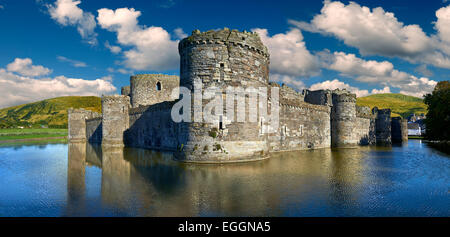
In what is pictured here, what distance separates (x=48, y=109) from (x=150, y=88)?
13295cm

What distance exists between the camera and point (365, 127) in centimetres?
3450

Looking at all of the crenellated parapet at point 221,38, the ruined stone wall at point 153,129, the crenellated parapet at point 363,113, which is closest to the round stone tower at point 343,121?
the crenellated parapet at point 363,113

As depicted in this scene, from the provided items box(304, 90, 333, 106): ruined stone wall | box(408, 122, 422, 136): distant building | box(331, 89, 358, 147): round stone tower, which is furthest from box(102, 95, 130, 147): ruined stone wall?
box(408, 122, 422, 136): distant building

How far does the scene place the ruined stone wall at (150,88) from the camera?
3312 centimetres

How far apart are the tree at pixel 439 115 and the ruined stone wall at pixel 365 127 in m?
6.19

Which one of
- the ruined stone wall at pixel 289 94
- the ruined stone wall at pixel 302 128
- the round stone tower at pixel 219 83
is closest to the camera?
the round stone tower at pixel 219 83

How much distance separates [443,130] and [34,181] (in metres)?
38.3

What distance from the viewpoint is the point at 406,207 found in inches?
258

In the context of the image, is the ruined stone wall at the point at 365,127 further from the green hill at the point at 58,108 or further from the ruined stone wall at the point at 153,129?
the green hill at the point at 58,108

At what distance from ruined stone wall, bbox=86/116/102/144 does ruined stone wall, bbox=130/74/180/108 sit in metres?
7.46

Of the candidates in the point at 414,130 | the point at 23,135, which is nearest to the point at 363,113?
the point at 414,130

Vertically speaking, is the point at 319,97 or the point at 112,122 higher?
the point at 319,97

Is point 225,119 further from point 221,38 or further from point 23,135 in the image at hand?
point 23,135

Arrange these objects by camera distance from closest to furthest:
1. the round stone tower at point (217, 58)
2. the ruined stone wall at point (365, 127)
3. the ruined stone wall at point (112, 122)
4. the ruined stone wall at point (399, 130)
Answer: the round stone tower at point (217, 58) < the ruined stone wall at point (112, 122) < the ruined stone wall at point (365, 127) < the ruined stone wall at point (399, 130)
